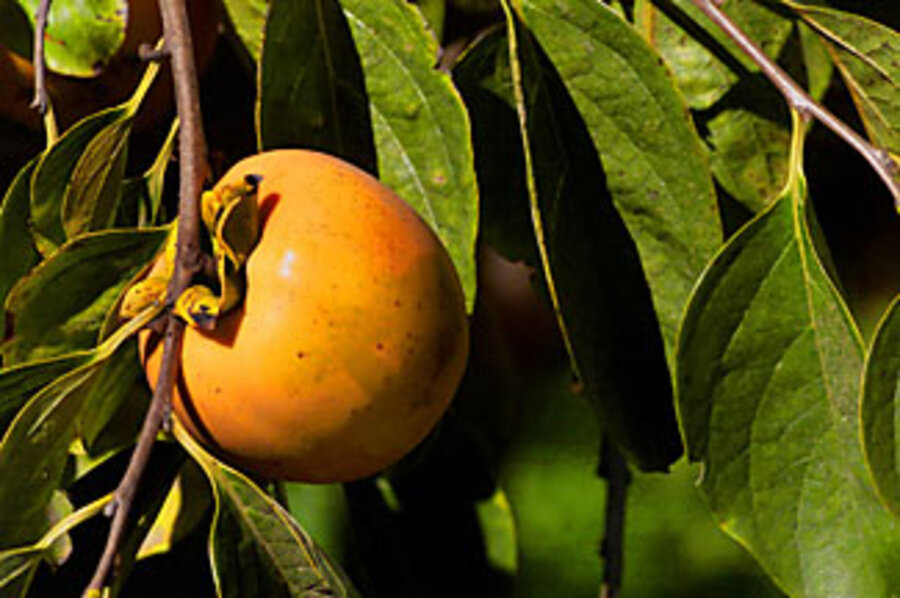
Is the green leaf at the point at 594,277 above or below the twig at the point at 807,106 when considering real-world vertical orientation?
below

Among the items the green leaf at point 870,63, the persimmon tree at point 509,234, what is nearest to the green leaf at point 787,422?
the persimmon tree at point 509,234

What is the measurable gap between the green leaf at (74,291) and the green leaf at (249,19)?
249mm

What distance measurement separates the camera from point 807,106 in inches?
43.8

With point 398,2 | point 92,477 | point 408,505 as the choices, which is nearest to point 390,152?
point 398,2

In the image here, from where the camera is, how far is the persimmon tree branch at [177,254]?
960 mm

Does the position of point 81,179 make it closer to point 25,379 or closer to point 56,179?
point 56,179

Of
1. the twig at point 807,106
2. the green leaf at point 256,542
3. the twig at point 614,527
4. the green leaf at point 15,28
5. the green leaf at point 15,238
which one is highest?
the twig at point 807,106

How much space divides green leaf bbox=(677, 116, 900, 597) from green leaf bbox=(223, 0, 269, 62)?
412 millimetres

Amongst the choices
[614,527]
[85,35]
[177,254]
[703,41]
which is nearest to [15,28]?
[85,35]

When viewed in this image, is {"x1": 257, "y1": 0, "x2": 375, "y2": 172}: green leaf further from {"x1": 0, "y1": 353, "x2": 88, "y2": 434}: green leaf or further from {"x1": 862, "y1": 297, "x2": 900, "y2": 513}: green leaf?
{"x1": 862, "y1": 297, "x2": 900, "y2": 513}: green leaf

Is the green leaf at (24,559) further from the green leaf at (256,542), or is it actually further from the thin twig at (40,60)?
the thin twig at (40,60)

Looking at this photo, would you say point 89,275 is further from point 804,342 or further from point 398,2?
point 804,342

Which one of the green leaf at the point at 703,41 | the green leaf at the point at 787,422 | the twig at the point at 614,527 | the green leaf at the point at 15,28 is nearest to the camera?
the green leaf at the point at 787,422

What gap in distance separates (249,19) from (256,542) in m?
0.45
